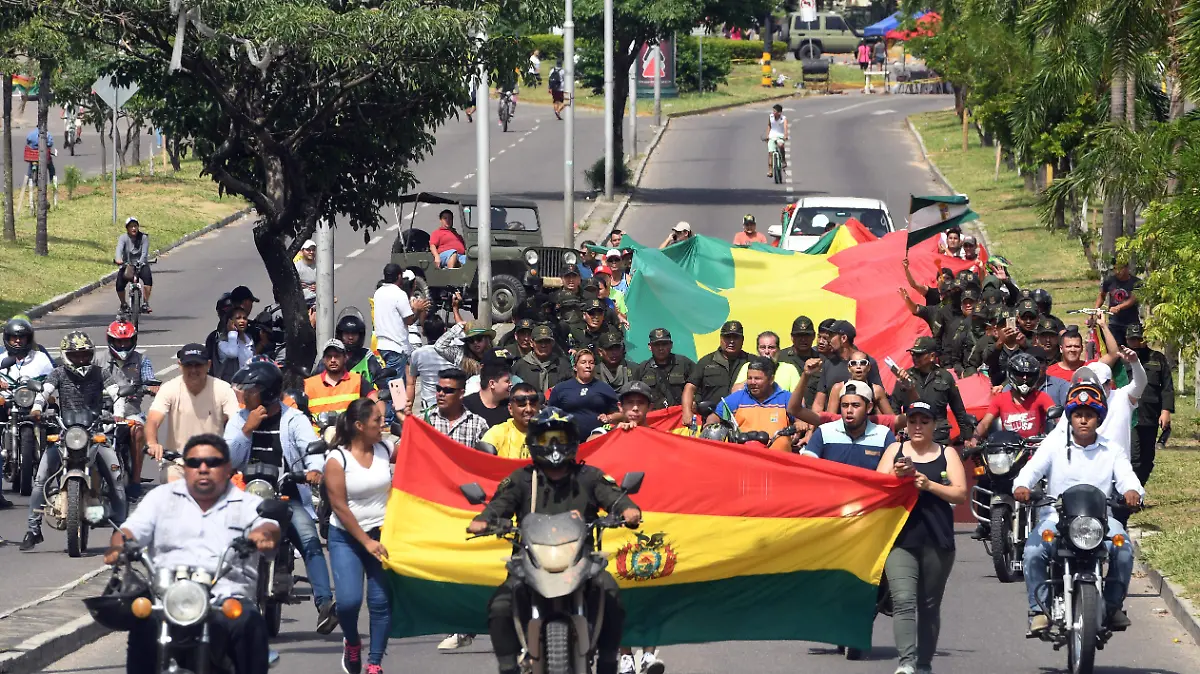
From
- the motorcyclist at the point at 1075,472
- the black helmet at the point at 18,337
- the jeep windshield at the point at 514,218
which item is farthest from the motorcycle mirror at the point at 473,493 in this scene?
the jeep windshield at the point at 514,218

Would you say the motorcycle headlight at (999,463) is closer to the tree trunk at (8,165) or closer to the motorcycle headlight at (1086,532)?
the motorcycle headlight at (1086,532)

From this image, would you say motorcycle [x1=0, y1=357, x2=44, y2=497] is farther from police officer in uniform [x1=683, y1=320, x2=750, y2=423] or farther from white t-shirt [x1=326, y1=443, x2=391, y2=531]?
white t-shirt [x1=326, y1=443, x2=391, y2=531]

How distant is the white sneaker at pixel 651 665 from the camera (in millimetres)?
→ 10977

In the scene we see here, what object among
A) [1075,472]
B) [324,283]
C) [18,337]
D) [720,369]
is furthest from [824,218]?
[1075,472]

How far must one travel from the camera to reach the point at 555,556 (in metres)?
9.12

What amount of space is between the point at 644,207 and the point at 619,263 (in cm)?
2176

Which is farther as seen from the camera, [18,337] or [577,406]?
[18,337]

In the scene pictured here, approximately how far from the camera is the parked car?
29.7m

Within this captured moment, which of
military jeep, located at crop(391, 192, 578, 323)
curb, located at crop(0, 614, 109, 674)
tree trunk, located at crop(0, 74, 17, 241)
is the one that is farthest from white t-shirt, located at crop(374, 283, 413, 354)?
tree trunk, located at crop(0, 74, 17, 241)

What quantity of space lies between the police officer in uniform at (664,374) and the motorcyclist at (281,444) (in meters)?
3.82

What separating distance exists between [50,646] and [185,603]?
325 cm

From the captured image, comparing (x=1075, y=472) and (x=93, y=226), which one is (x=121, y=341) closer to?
(x=1075, y=472)

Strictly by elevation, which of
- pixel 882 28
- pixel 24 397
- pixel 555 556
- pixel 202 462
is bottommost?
pixel 24 397

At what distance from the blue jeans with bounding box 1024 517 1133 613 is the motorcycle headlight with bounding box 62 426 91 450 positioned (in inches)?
291
